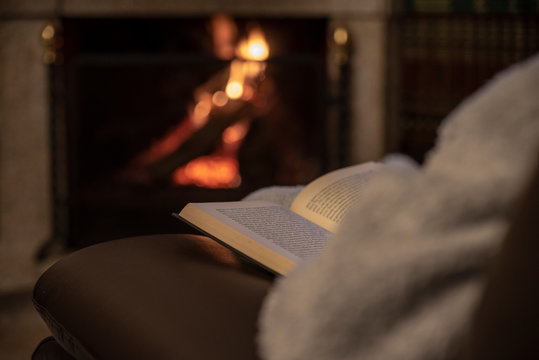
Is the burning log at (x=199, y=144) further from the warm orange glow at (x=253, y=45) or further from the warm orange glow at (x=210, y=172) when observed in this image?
the warm orange glow at (x=253, y=45)

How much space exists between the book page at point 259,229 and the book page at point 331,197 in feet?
0.05

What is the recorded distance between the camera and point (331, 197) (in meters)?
0.75

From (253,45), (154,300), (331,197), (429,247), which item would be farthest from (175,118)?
(429,247)

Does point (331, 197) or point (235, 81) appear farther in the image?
point (235, 81)

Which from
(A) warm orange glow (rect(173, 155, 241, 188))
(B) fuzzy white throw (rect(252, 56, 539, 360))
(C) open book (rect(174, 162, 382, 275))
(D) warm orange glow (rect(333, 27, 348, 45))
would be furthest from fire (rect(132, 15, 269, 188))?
(B) fuzzy white throw (rect(252, 56, 539, 360))

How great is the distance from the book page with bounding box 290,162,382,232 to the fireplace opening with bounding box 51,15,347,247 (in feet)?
3.99

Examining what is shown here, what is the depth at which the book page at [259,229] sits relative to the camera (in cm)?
62

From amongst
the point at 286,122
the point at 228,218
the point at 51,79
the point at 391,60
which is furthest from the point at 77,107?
the point at 228,218

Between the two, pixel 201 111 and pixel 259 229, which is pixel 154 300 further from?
pixel 201 111

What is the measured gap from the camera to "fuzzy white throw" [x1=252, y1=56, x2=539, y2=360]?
0.36 m

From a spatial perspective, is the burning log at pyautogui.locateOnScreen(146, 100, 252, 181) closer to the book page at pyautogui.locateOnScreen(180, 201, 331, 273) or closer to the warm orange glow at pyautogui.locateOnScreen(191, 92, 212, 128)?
the warm orange glow at pyautogui.locateOnScreen(191, 92, 212, 128)

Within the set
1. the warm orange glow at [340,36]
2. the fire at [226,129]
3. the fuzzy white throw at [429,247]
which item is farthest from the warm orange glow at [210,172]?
the fuzzy white throw at [429,247]

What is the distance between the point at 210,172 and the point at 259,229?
1.43m

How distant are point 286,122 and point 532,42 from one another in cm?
77
